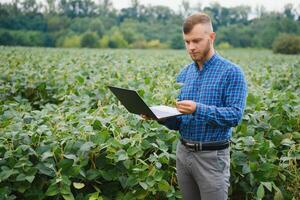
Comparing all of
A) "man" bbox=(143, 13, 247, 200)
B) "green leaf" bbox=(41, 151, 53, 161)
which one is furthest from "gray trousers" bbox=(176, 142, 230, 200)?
"green leaf" bbox=(41, 151, 53, 161)

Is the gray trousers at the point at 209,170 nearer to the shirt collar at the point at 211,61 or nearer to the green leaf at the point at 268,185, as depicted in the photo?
the shirt collar at the point at 211,61

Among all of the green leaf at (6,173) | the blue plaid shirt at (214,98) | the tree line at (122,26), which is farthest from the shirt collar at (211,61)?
the tree line at (122,26)

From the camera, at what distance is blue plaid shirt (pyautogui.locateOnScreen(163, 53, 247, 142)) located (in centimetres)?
217

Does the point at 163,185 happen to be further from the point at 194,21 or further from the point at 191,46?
the point at 194,21

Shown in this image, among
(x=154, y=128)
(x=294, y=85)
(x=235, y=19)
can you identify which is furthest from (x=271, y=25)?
(x=154, y=128)

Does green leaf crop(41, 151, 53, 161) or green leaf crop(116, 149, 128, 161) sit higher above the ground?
green leaf crop(41, 151, 53, 161)

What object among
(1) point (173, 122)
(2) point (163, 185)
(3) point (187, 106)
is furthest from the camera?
(2) point (163, 185)

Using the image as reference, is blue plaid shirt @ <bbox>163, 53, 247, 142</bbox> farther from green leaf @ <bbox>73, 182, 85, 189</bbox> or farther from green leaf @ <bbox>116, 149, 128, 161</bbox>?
green leaf @ <bbox>73, 182, 85, 189</bbox>

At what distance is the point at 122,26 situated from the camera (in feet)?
222

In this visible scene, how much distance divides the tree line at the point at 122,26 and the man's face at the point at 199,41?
1939 inches

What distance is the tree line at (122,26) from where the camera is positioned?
181ft

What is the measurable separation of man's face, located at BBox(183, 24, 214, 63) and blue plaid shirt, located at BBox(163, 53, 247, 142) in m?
0.09

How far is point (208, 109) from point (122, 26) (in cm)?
6695

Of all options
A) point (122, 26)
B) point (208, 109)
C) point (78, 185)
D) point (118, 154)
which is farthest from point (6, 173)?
point (122, 26)
